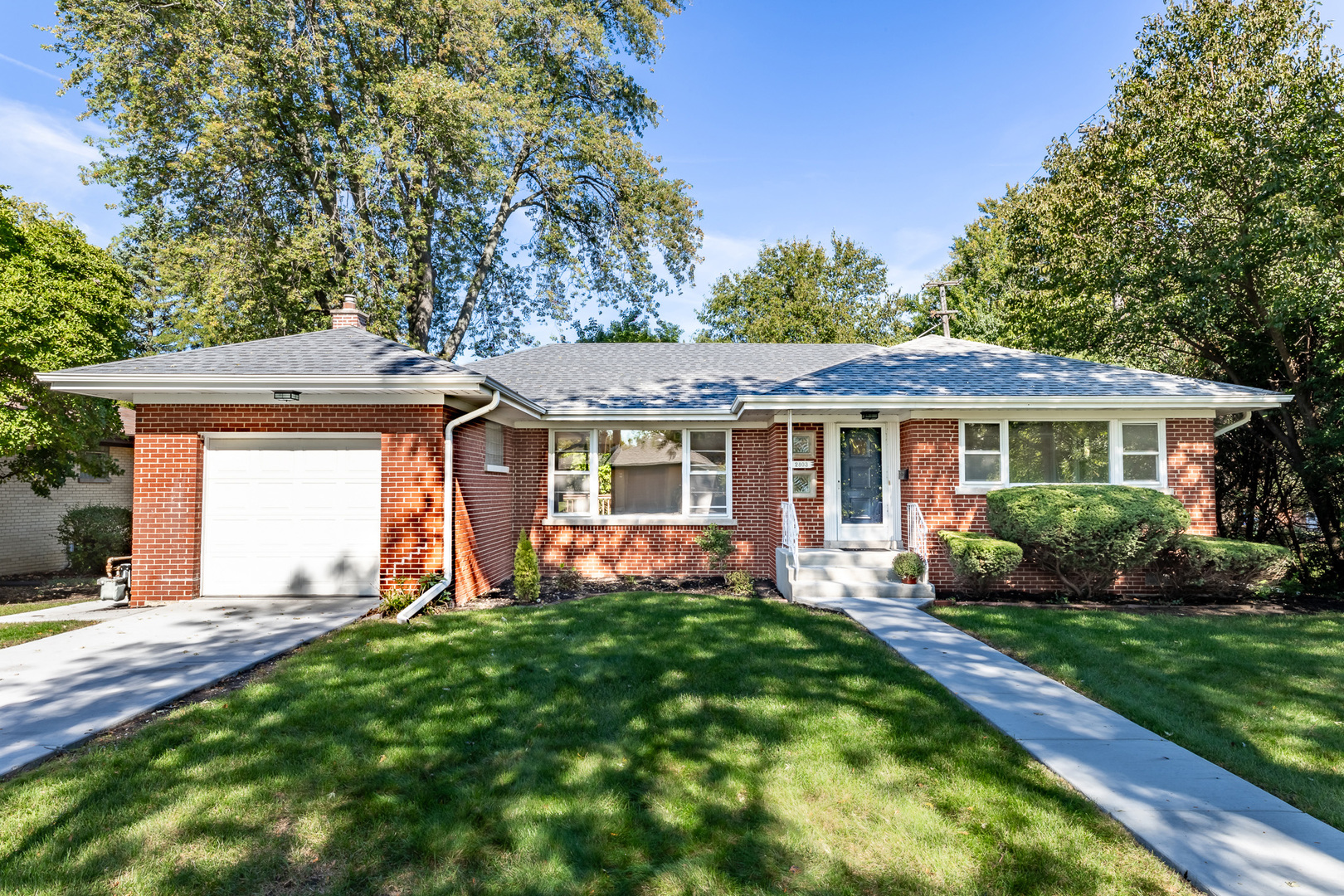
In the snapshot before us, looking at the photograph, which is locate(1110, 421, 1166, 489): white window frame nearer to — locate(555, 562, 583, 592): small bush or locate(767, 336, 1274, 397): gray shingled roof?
locate(767, 336, 1274, 397): gray shingled roof

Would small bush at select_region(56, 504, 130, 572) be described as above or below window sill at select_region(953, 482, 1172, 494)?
below

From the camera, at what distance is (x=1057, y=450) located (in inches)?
406

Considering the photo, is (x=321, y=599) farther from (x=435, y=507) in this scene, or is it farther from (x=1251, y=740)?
(x=1251, y=740)

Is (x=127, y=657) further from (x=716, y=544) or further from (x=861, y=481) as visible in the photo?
(x=861, y=481)

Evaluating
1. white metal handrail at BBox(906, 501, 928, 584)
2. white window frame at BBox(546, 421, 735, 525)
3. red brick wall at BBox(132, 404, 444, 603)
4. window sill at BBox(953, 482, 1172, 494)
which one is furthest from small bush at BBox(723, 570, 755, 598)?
red brick wall at BBox(132, 404, 444, 603)

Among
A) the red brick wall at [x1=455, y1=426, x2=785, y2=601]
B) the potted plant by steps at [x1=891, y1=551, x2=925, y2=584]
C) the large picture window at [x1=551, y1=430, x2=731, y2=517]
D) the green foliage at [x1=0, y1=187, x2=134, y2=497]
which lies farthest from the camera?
the large picture window at [x1=551, y1=430, x2=731, y2=517]

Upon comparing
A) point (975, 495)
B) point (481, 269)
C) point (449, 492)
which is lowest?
point (975, 495)

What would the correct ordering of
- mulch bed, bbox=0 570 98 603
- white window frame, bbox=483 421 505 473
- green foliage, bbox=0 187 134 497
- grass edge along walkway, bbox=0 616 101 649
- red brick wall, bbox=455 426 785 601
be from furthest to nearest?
1. red brick wall, bbox=455 426 785 601
2. mulch bed, bbox=0 570 98 603
3. white window frame, bbox=483 421 505 473
4. green foliage, bbox=0 187 134 497
5. grass edge along walkway, bbox=0 616 101 649

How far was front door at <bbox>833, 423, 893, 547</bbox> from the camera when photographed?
10922mm

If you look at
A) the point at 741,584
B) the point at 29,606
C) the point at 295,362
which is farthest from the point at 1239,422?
the point at 29,606

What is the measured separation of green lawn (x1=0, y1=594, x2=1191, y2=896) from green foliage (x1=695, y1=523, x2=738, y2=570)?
5.55 meters

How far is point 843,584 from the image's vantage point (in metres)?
9.47

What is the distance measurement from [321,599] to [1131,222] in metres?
15.8

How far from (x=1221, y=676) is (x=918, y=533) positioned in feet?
14.0
